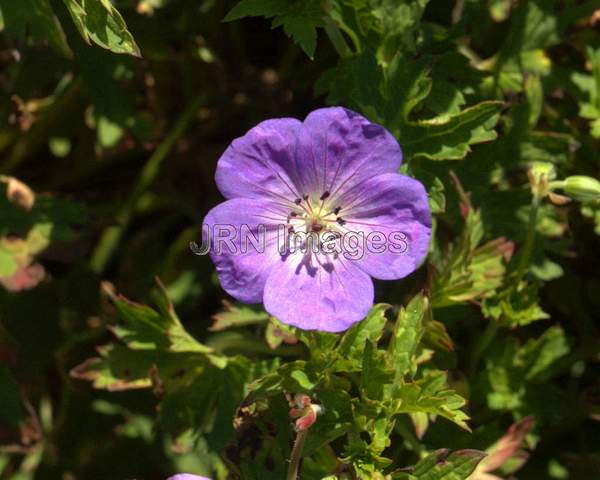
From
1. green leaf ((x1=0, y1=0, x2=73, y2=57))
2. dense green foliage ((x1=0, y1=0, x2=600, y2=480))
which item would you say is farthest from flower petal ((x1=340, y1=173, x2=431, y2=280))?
green leaf ((x1=0, y1=0, x2=73, y2=57))

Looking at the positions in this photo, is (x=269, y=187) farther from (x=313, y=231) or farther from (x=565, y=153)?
(x=565, y=153)

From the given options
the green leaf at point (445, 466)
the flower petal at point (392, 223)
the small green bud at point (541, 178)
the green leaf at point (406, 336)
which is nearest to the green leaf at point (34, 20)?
the flower petal at point (392, 223)

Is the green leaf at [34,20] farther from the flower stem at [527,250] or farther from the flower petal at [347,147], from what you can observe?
the flower stem at [527,250]

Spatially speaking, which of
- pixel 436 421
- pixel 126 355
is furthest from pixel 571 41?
pixel 126 355

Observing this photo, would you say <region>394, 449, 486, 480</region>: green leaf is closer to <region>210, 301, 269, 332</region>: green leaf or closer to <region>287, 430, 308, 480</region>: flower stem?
<region>287, 430, 308, 480</region>: flower stem

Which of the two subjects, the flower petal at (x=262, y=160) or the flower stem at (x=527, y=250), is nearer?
the flower petal at (x=262, y=160)
